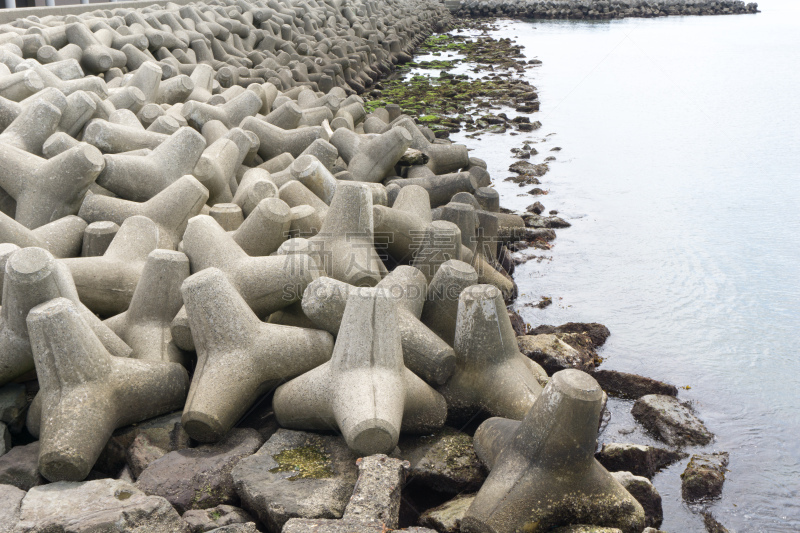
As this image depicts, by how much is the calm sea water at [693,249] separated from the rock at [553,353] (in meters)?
0.28

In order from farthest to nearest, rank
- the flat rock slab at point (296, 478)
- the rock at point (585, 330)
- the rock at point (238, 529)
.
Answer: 1. the rock at point (585, 330)
2. the flat rock slab at point (296, 478)
3. the rock at point (238, 529)

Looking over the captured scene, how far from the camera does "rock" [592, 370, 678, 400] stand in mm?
3344

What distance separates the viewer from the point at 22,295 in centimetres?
247

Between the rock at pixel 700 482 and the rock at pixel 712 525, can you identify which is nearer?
the rock at pixel 712 525

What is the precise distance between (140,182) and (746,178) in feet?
20.1

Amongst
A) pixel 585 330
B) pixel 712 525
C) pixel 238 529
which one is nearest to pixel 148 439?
pixel 238 529

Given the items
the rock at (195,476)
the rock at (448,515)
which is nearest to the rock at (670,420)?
the rock at (448,515)

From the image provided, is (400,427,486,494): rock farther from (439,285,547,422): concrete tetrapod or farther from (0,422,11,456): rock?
(0,422,11,456): rock

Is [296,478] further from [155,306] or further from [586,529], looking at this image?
[155,306]

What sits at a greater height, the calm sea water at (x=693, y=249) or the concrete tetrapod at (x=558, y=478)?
the concrete tetrapod at (x=558, y=478)

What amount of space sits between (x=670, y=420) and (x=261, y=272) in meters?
1.94

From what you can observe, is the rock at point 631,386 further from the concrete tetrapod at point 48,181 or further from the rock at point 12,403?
the concrete tetrapod at point 48,181

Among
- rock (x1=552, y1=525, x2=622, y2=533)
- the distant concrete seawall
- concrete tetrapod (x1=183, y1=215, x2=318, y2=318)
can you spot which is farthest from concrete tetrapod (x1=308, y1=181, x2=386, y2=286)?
the distant concrete seawall

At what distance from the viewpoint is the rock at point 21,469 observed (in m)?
2.25
